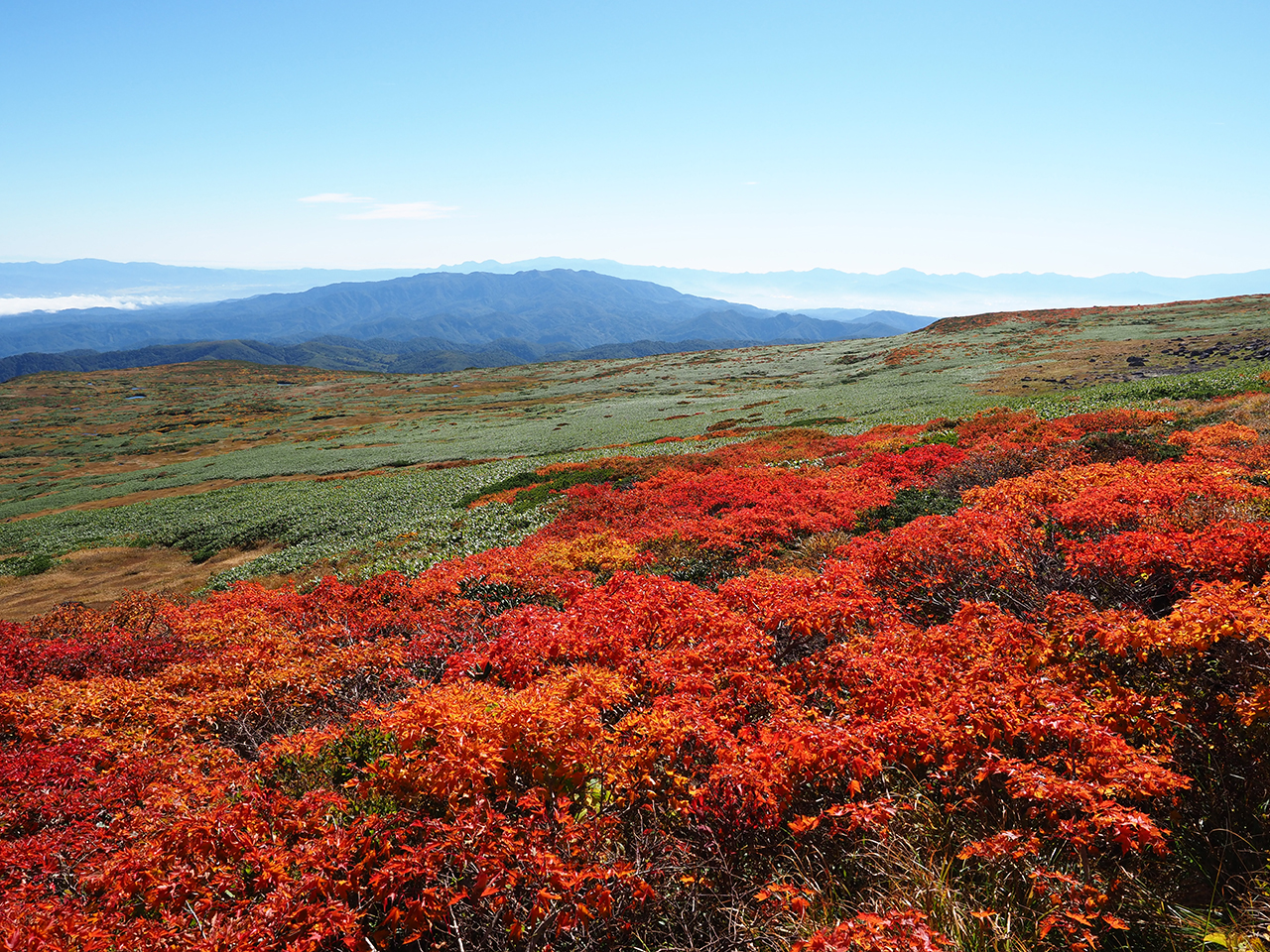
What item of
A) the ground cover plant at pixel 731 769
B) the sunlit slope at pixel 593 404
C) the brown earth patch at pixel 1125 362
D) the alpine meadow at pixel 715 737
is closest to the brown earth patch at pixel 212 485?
the sunlit slope at pixel 593 404

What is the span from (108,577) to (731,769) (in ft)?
118

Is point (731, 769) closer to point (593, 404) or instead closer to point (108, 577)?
point (108, 577)

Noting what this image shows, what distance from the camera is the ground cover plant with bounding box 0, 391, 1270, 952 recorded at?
201 inches

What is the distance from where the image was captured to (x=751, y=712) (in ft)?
26.1

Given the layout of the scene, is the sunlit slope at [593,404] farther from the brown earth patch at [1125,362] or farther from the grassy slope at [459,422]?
the grassy slope at [459,422]

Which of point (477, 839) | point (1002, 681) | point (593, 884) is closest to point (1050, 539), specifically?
point (1002, 681)

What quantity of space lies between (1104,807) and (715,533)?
12.6 meters

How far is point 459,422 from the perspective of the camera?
92.8 metres

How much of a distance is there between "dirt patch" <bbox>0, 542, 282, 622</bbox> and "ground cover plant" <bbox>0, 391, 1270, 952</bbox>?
54.7 feet

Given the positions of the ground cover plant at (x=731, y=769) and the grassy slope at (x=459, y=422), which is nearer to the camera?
the ground cover plant at (x=731, y=769)

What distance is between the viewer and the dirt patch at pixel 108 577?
25.1m

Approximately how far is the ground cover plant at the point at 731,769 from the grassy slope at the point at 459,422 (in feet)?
45.3

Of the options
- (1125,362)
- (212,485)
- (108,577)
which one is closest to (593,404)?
(212,485)

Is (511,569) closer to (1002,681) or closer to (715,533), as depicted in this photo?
(715,533)
